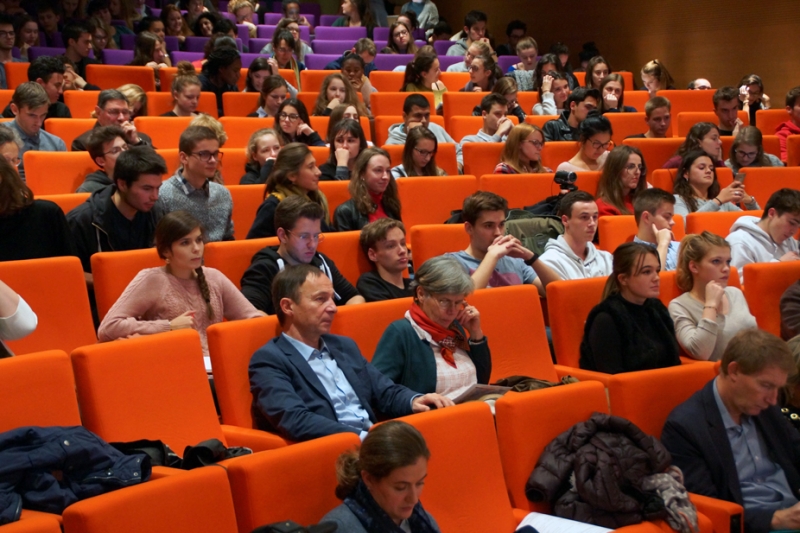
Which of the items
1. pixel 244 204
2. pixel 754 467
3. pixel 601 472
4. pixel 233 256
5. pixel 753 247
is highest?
pixel 244 204

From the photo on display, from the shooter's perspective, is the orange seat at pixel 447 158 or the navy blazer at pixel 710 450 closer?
the navy blazer at pixel 710 450

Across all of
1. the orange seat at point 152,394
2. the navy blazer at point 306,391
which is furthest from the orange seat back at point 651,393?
the orange seat at point 152,394

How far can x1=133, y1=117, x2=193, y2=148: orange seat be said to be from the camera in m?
4.30

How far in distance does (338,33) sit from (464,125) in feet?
9.34

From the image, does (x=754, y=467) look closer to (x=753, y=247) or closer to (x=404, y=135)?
(x=753, y=247)

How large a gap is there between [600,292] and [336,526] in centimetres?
158

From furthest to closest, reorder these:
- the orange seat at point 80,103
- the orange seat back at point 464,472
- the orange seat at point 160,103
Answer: the orange seat at point 160,103 → the orange seat at point 80,103 → the orange seat back at point 464,472

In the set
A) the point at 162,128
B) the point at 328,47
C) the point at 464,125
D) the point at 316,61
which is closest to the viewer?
the point at 162,128

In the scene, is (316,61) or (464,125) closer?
(464,125)

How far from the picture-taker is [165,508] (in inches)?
60.9

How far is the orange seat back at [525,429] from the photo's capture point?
213 cm

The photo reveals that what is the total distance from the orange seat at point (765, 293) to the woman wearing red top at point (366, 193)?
136 centimetres

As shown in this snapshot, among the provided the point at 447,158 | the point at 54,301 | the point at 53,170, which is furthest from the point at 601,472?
the point at 447,158

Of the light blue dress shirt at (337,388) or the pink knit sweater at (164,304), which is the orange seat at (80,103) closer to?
the pink knit sweater at (164,304)
